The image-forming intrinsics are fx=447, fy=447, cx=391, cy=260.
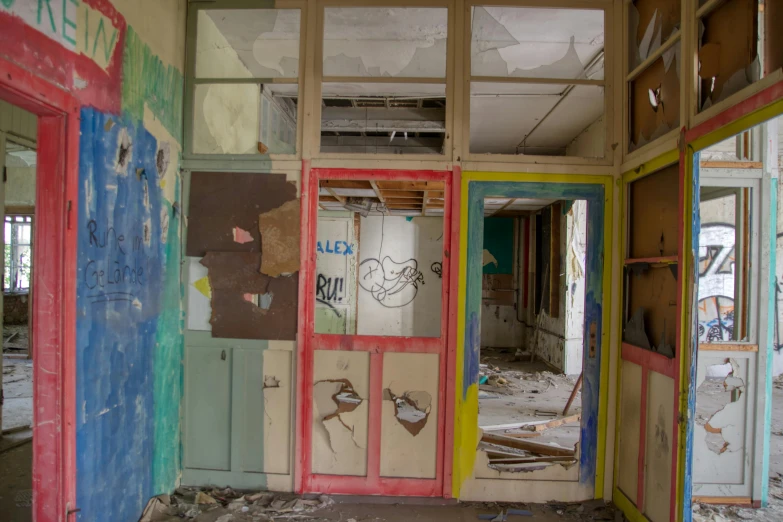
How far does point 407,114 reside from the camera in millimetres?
5648

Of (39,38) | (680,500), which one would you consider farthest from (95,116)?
(680,500)

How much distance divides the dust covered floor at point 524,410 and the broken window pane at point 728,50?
244cm

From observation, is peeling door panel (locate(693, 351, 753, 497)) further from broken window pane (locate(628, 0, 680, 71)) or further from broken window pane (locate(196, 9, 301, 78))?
broken window pane (locate(196, 9, 301, 78))

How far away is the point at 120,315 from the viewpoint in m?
2.39

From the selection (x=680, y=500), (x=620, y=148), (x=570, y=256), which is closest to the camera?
(x=680, y=500)

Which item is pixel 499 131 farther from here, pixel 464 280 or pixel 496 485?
pixel 496 485

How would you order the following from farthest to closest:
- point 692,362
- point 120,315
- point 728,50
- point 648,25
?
point 648,25 < point 120,315 < point 692,362 < point 728,50

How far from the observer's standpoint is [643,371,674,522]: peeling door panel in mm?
2436

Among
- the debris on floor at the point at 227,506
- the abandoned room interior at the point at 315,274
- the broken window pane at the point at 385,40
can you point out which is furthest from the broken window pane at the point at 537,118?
the debris on floor at the point at 227,506

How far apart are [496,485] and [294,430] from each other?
1.43 metres

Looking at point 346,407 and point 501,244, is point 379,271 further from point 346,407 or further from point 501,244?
point 346,407

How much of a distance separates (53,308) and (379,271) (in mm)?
7098

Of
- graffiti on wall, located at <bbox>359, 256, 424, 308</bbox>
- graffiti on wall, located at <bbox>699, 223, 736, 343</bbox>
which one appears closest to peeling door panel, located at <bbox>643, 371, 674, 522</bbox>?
graffiti on wall, located at <bbox>699, 223, 736, 343</bbox>

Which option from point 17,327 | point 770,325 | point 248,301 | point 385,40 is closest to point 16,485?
point 248,301
